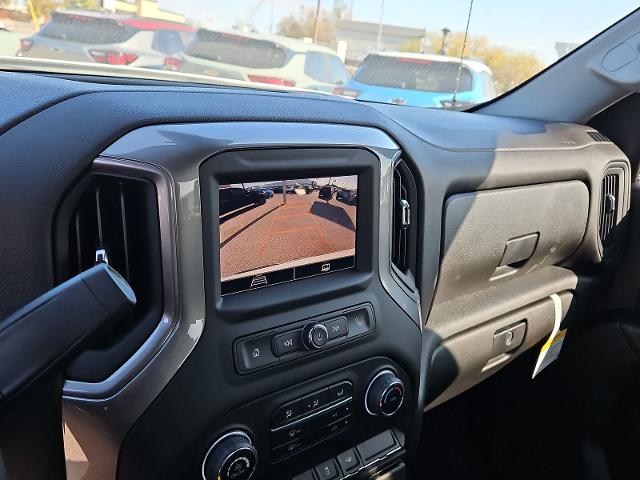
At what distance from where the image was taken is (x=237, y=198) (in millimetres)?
1108

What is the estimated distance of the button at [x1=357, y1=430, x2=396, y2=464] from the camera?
4.79 feet

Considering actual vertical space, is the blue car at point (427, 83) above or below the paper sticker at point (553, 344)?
above

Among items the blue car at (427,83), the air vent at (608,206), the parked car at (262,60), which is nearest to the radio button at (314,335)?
the parked car at (262,60)

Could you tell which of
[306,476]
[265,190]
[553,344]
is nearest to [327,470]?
[306,476]

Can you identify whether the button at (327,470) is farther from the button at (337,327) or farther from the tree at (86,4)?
the tree at (86,4)

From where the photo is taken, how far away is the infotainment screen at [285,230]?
44.0 inches

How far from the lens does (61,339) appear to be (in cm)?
79

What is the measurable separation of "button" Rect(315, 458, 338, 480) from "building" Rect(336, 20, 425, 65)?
180cm

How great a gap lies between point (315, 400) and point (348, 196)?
0.47 metres

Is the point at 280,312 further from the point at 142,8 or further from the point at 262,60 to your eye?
→ the point at 262,60

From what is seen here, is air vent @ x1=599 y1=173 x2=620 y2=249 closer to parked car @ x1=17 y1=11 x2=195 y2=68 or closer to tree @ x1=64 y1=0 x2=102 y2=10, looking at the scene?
parked car @ x1=17 y1=11 x2=195 y2=68

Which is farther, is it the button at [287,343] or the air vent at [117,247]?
the button at [287,343]

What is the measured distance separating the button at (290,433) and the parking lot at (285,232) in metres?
0.37

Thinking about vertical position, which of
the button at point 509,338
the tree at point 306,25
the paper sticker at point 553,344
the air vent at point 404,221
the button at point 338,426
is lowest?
the paper sticker at point 553,344
